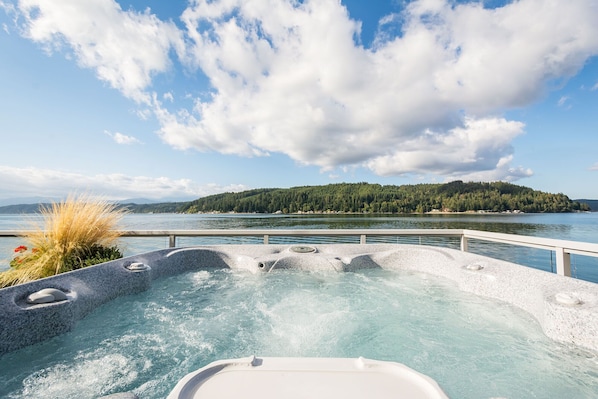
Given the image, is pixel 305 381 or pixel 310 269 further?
pixel 310 269

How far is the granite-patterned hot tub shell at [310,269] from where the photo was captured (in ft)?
5.42

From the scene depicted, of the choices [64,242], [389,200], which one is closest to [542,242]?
[64,242]

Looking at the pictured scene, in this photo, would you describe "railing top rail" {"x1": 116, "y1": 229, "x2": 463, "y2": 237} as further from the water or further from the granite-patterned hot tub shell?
the water

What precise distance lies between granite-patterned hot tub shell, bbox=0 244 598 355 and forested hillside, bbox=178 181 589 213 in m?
34.2

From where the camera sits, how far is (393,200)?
37125mm

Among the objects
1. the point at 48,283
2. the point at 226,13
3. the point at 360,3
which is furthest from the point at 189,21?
the point at 48,283

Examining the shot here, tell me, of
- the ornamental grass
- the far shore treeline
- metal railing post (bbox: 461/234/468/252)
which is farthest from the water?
the far shore treeline

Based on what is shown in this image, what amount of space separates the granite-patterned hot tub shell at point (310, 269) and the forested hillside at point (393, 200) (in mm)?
34206

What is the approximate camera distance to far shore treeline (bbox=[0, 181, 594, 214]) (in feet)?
116

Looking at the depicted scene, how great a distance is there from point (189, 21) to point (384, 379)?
506cm

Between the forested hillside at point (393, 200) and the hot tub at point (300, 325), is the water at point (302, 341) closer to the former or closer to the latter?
the hot tub at point (300, 325)

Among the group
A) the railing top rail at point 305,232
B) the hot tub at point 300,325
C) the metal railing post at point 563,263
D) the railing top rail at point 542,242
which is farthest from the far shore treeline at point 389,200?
the metal railing post at point 563,263

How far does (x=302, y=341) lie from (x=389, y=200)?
37.7 metres

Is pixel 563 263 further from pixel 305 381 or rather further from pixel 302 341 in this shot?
pixel 305 381
